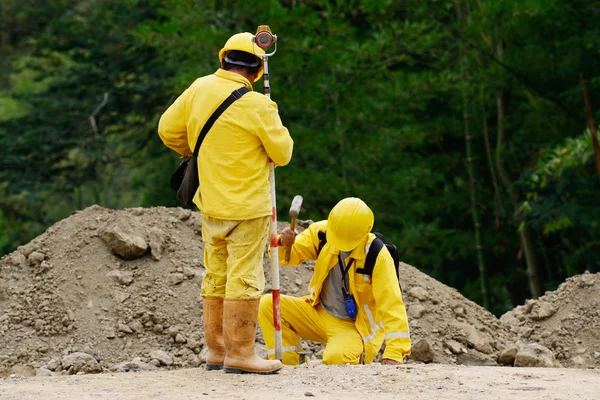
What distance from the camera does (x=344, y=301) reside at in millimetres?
6840

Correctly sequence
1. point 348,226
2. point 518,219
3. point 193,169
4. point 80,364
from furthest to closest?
1. point 518,219
2. point 80,364
3. point 348,226
4. point 193,169

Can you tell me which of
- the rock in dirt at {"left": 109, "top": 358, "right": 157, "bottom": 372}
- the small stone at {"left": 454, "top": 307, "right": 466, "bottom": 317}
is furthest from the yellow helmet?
the small stone at {"left": 454, "top": 307, "right": 466, "bottom": 317}

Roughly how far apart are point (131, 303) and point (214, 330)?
7.40 ft

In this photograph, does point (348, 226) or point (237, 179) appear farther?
point (348, 226)

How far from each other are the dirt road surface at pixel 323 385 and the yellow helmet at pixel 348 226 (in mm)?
806

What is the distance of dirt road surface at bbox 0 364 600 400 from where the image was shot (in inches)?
203

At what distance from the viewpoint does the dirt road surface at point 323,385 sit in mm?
5164

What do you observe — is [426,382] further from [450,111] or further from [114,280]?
[450,111]

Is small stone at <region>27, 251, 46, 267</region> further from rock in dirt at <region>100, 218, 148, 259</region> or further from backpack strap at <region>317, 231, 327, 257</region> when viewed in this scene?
backpack strap at <region>317, 231, 327, 257</region>

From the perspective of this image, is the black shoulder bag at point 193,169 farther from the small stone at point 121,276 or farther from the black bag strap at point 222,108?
the small stone at point 121,276

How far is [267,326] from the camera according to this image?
6824 millimetres

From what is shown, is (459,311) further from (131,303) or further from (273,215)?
(273,215)

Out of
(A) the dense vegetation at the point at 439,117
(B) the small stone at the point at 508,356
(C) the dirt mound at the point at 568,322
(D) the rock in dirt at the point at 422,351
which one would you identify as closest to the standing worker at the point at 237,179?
(D) the rock in dirt at the point at 422,351

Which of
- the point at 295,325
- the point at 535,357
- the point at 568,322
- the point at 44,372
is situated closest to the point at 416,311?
the point at 535,357
